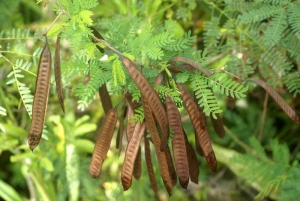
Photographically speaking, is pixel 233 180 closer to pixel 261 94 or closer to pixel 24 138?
pixel 261 94

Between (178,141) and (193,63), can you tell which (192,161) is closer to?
(178,141)

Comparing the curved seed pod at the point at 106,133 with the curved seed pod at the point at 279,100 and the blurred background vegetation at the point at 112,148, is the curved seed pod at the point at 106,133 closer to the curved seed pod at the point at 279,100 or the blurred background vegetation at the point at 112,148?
the curved seed pod at the point at 279,100

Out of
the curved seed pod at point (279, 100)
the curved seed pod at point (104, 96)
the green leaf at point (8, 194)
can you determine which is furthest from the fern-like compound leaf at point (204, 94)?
the green leaf at point (8, 194)

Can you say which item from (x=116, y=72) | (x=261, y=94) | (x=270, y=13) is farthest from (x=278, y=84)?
(x=116, y=72)

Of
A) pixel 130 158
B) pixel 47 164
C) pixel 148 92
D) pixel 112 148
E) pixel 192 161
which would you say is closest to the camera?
pixel 148 92

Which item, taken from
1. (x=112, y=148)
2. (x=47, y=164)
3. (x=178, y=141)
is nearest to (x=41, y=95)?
(x=178, y=141)
